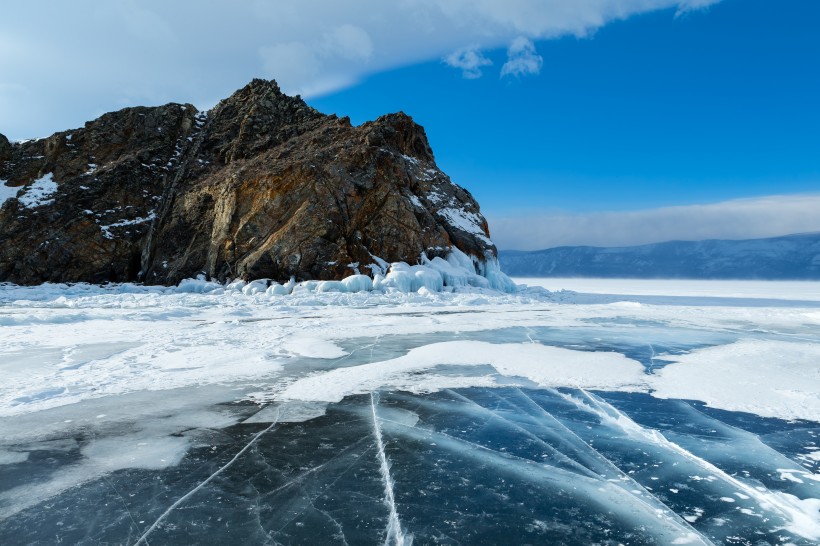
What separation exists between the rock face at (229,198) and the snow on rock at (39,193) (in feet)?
0.43

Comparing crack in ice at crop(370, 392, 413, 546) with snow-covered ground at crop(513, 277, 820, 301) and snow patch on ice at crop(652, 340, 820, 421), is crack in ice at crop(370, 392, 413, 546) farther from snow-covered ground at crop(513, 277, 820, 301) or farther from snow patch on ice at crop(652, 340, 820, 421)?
snow-covered ground at crop(513, 277, 820, 301)

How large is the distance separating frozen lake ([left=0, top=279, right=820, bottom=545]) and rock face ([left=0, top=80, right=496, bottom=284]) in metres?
20.1

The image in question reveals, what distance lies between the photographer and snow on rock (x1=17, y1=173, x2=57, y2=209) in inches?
1336

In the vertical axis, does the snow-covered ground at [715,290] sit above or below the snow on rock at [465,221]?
below

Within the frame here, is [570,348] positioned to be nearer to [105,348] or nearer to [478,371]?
[478,371]

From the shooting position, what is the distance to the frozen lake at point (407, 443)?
2.67m

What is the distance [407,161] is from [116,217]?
2204 cm

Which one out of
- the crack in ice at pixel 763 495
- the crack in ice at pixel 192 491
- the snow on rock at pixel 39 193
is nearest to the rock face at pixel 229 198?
the snow on rock at pixel 39 193

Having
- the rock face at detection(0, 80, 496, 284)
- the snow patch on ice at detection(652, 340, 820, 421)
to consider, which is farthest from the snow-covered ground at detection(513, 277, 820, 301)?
the snow patch on ice at detection(652, 340, 820, 421)

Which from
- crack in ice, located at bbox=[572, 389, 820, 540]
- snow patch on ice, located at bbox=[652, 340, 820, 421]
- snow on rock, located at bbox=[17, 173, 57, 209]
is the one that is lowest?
crack in ice, located at bbox=[572, 389, 820, 540]

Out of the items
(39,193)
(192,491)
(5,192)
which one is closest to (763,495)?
(192,491)

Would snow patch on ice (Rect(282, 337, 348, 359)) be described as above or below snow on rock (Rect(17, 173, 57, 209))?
below

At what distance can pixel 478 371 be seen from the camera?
6.93m

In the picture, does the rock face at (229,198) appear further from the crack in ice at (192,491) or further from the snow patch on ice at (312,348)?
the crack in ice at (192,491)
